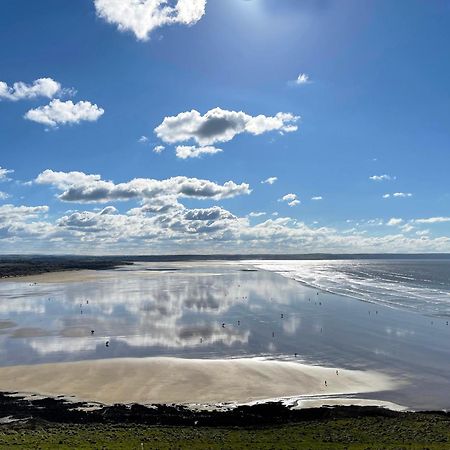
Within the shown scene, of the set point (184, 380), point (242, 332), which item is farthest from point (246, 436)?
point (242, 332)

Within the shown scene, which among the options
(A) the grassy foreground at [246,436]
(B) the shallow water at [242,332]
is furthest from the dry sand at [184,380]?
(A) the grassy foreground at [246,436]

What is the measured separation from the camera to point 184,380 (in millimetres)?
38344

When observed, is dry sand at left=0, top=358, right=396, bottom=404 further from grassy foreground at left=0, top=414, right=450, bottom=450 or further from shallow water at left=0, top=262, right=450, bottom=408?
grassy foreground at left=0, top=414, right=450, bottom=450

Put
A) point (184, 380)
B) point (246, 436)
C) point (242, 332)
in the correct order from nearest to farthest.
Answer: point (246, 436), point (184, 380), point (242, 332)

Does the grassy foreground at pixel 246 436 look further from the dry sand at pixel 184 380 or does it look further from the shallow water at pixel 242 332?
the shallow water at pixel 242 332

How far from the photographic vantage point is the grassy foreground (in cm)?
2417

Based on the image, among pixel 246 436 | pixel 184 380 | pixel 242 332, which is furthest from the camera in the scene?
pixel 242 332

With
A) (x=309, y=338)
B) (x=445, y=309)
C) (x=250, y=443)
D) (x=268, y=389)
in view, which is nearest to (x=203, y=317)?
(x=309, y=338)

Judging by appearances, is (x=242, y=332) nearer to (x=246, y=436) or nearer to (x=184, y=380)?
(x=184, y=380)

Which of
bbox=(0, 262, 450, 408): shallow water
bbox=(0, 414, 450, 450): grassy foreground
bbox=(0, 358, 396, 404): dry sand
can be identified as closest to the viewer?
bbox=(0, 414, 450, 450): grassy foreground

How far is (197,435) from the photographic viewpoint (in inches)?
1027

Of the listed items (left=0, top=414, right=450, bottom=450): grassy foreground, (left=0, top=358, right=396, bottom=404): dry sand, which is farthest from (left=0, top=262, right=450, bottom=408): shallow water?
(left=0, top=414, right=450, bottom=450): grassy foreground

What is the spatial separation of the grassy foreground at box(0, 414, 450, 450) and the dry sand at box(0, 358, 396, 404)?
5.77 m

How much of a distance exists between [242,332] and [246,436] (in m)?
31.2
